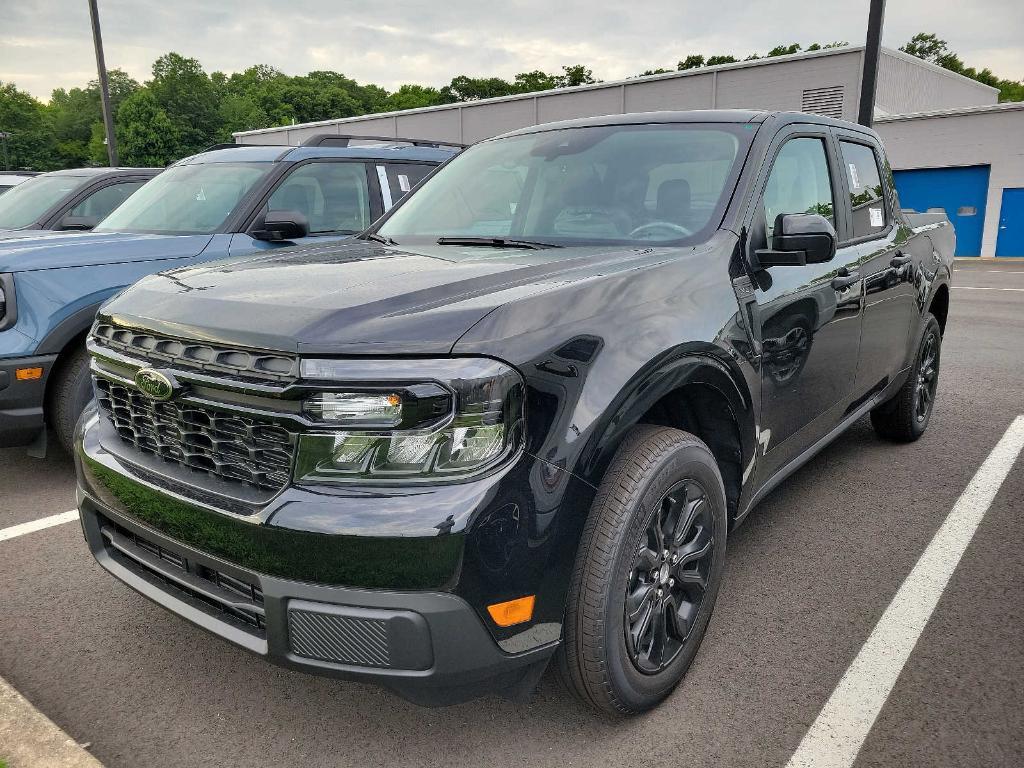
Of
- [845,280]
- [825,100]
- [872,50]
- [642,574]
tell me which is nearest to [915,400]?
[845,280]

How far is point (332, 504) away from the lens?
182 centimetres

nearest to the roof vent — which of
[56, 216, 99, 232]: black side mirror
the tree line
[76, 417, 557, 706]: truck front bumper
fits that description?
[56, 216, 99, 232]: black side mirror

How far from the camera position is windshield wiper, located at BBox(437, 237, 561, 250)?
291cm

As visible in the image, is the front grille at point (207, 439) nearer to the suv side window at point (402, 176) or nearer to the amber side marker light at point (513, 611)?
the amber side marker light at point (513, 611)

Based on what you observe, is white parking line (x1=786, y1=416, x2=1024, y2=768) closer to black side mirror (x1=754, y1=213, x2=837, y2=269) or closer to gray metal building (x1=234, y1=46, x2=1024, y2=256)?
black side mirror (x1=754, y1=213, x2=837, y2=269)

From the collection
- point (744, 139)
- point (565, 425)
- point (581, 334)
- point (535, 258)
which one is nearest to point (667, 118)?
point (744, 139)

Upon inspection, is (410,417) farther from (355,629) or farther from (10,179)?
(10,179)

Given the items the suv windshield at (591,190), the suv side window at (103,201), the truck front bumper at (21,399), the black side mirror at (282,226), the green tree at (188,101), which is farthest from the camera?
the green tree at (188,101)

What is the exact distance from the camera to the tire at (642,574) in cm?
205

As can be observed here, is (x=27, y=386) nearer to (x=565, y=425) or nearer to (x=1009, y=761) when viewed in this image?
(x=565, y=425)

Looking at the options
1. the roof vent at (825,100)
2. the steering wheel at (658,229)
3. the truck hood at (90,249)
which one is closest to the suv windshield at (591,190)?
the steering wheel at (658,229)

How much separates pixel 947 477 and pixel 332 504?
3.84 metres

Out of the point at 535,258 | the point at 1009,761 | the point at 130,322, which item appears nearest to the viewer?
the point at 1009,761

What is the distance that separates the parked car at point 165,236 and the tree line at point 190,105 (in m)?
62.7
